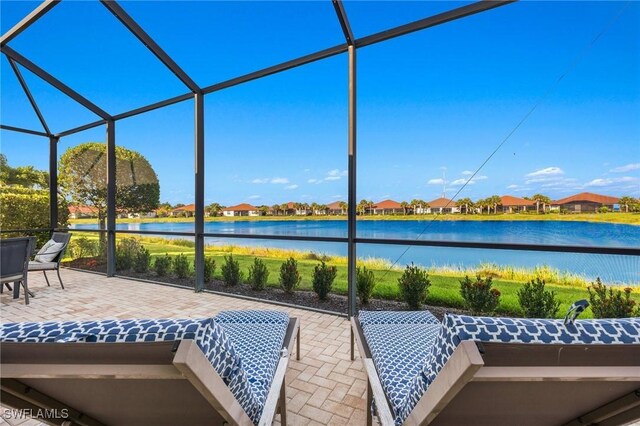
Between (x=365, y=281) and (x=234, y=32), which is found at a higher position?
(x=234, y=32)

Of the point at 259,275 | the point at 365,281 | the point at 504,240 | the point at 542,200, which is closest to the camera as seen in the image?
the point at 504,240

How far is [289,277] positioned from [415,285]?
1.98 m

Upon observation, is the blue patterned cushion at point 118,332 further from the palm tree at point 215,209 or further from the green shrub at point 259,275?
the palm tree at point 215,209

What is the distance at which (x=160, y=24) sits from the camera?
356 centimetres

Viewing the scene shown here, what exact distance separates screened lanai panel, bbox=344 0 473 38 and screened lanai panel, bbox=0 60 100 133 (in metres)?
5.56

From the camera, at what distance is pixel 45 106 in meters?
5.73

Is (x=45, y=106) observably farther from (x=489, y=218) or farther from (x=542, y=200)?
(x=542, y=200)

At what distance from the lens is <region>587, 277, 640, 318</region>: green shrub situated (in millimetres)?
2722

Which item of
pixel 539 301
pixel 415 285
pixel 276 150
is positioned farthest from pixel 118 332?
pixel 276 150

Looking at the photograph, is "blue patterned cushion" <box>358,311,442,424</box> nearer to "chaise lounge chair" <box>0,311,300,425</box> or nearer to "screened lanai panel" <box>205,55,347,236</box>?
"chaise lounge chair" <box>0,311,300,425</box>

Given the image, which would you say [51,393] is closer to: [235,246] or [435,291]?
[435,291]

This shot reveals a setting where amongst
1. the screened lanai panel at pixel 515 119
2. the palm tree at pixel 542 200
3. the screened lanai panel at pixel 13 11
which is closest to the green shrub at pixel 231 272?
the screened lanai panel at pixel 515 119

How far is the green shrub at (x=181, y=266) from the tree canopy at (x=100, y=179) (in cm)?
194

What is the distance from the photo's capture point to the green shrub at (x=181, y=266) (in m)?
5.60
